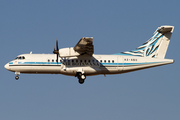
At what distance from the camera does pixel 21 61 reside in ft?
114

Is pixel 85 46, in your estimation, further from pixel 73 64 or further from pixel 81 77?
pixel 81 77

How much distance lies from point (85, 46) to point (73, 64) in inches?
120

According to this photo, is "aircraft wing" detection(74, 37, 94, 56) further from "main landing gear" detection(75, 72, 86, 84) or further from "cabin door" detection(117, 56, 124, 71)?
"cabin door" detection(117, 56, 124, 71)

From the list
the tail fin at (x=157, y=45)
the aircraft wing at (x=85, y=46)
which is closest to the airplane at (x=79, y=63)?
the aircraft wing at (x=85, y=46)

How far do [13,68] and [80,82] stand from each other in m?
7.44

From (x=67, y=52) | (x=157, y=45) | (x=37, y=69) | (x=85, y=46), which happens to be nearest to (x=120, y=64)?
(x=85, y=46)

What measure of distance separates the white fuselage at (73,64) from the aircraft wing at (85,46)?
122cm

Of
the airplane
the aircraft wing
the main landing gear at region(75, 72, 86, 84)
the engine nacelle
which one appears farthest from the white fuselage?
the engine nacelle

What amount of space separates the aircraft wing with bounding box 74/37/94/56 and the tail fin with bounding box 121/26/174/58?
5447 millimetres

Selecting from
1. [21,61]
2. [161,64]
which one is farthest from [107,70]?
[21,61]

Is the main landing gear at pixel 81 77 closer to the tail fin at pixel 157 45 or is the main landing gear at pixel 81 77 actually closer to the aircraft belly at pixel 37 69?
the aircraft belly at pixel 37 69

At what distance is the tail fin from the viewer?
122 feet

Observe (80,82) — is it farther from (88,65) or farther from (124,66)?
(124,66)

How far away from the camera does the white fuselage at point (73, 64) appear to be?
113ft
